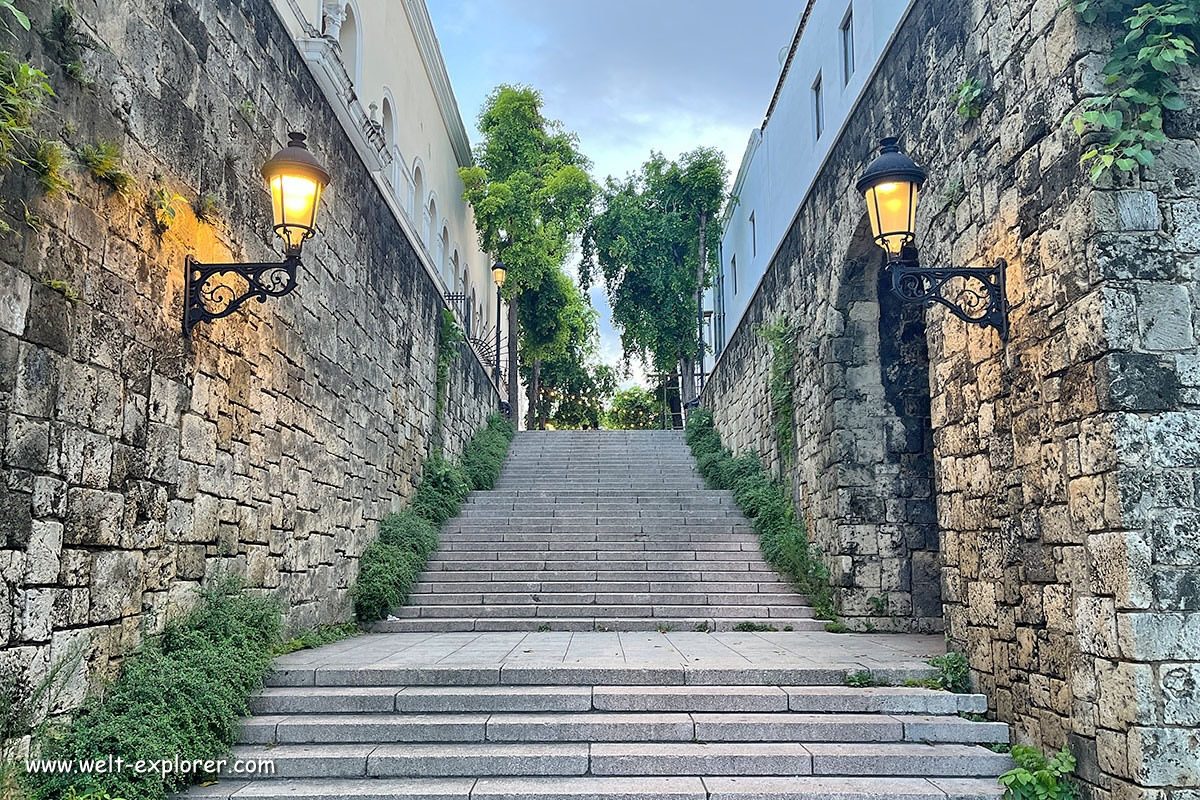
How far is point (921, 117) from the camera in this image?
5754 millimetres

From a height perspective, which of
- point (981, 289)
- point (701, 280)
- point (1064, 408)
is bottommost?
point (1064, 408)

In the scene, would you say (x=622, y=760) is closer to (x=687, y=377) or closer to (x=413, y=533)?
(x=413, y=533)

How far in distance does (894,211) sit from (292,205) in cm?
337

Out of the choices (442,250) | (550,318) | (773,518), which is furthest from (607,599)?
(550,318)

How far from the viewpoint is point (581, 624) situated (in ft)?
25.9

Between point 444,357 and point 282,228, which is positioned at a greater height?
point 444,357

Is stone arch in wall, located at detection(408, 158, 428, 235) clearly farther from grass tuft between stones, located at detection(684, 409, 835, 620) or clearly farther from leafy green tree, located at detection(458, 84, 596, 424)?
grass tuft between stones, located at detection(684, 409, 835, 620)

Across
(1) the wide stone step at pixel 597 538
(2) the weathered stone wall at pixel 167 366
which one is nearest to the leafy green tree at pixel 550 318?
(1) the wide stone step at pixel 597 538

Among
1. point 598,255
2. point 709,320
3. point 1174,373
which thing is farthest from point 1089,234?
point 598,255

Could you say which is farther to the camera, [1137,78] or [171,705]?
[171,705]

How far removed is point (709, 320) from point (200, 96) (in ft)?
53.5

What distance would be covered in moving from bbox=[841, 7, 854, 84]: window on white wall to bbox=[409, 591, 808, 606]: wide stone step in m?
5.34

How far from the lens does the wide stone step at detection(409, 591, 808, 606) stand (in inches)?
334

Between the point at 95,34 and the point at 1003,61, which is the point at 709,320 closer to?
the point at 1003,61
